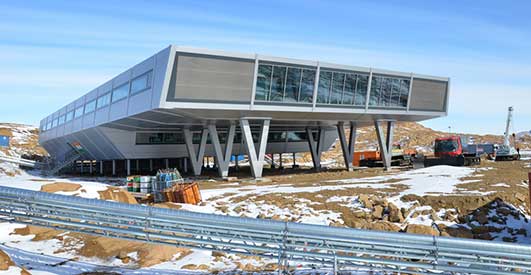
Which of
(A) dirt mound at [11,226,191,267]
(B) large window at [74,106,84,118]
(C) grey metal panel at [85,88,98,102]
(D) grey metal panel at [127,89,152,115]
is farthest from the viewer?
(B) large window at [74,106,84,118]

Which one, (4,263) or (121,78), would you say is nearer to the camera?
(4,263)

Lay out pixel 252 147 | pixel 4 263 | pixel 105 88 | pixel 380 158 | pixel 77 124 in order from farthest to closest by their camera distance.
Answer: pixel 77 124, pixel 380 158, pixel 105 88, pixel 252 147, pixel 4 263

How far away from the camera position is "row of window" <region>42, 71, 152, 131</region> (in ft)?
112

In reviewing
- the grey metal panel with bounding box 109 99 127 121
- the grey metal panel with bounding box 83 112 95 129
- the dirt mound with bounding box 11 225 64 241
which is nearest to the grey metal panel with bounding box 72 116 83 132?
the grey metal panel with bounding box 83 112 95 129

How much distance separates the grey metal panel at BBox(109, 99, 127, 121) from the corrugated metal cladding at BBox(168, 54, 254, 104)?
9.34 m

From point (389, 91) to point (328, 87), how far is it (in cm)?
816

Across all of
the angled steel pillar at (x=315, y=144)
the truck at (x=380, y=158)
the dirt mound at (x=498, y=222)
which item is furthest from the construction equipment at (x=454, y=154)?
the dirt mound at (x=498, y=222)

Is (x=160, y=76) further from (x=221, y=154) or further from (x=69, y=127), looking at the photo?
(x=69, y=127)

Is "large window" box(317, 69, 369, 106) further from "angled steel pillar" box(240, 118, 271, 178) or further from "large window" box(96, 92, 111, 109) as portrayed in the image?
"large window" box(96, 92, 111, 109)

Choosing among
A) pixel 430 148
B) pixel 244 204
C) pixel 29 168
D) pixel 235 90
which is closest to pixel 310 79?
pixel 235 90

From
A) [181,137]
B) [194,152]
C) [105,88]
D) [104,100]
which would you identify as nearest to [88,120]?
[104,100]

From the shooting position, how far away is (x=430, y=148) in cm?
9806

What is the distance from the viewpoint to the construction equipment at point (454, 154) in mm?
43188

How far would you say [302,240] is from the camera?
9.81 meters
